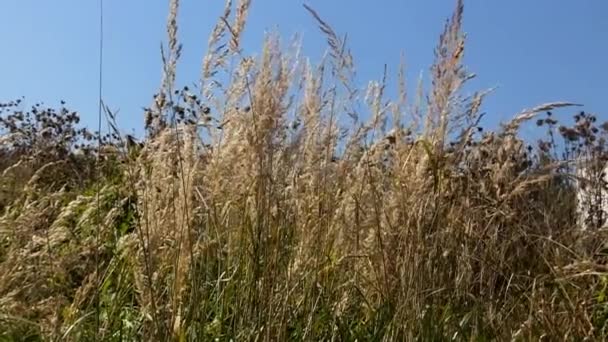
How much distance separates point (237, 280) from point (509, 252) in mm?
1498

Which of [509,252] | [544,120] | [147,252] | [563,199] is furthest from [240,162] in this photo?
[544,120]

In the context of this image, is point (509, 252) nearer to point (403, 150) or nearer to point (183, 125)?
point (403, 150)

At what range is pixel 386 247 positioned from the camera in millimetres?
2750

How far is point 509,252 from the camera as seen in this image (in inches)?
152

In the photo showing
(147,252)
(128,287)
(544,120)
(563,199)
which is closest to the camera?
(147,252)

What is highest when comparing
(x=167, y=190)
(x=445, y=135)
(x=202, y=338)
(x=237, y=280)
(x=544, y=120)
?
(x=544, y=120)

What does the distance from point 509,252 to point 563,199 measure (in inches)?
50.8

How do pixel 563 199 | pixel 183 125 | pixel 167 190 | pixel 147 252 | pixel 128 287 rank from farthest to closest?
pixel 563 199 → pixel 128 287 → pixel 183 125 → pixel 167 190 → pixel 147 252

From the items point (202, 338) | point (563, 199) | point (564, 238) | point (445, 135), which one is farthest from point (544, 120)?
point (202, 338)

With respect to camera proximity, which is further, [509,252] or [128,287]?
[509,252]

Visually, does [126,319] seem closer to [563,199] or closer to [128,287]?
[128,287]

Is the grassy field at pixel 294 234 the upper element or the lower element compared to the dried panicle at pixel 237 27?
lower

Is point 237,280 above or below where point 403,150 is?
below

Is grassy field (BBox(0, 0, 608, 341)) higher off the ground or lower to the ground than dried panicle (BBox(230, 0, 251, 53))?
lower
